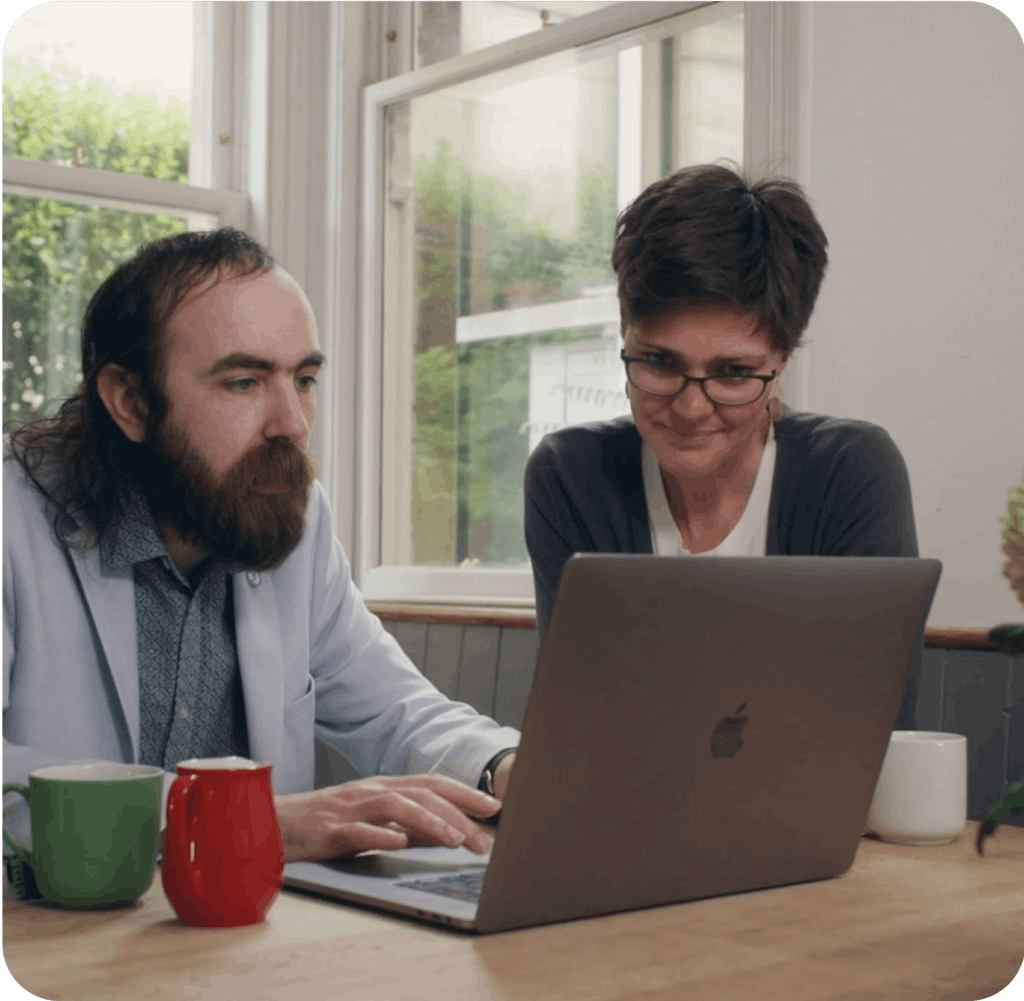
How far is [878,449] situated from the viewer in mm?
1432

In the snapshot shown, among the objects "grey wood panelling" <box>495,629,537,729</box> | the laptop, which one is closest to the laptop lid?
the laptop

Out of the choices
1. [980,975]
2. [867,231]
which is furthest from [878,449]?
[980,975]

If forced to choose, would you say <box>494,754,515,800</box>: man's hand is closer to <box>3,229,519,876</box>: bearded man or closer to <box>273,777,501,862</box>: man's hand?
<box>3,229,519,876</box>: bearded man

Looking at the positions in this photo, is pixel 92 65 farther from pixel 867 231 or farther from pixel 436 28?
pixel 867 231

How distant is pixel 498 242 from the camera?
288cm

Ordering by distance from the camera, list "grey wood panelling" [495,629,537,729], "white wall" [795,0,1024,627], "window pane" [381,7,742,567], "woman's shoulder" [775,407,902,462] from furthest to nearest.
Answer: "window pane" [381,7,742,567], "grey wood panelling" [495,629,537,729], "white wall" [795,0,1024,627], "woman's shoulder" [775,407,902,462]

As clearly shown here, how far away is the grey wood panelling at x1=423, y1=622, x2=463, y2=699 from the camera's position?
2.46m

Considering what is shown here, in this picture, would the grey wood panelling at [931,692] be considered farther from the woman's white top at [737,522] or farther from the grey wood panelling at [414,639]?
the grey wood panelling at [414,639]

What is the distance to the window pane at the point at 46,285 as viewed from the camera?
2.88 metres

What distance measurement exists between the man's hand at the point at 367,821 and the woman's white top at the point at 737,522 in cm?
54

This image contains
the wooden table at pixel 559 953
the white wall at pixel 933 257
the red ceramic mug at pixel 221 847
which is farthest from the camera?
the white wall at pixel 933 257

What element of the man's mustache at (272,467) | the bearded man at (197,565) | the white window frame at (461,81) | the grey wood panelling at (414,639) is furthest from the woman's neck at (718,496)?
the grey wood panelling at (414,639)

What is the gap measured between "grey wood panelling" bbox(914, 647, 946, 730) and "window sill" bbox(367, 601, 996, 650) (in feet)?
0.06

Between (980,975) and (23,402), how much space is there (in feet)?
8.58
